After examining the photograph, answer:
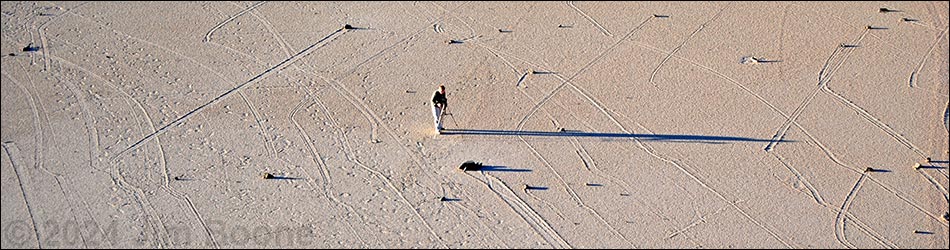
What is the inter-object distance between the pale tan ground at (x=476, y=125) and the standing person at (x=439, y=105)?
0.24m

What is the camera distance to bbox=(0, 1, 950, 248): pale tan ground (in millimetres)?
10391

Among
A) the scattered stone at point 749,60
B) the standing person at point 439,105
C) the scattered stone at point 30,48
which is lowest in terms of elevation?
the standing person at point 439,105

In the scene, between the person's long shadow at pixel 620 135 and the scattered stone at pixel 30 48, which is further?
the scattered stone at pixel 30 48

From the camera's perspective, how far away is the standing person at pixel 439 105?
36.0 feet

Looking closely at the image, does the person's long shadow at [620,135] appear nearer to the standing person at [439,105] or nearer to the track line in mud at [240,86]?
the standing person at [439,105]

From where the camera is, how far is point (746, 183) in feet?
35.8

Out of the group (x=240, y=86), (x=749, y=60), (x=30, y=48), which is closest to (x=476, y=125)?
(x=240, y=86)

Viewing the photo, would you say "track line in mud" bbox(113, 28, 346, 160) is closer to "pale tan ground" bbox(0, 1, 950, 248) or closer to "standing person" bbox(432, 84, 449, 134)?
"pale tan ground" bbox(0, 1, 950, 248)

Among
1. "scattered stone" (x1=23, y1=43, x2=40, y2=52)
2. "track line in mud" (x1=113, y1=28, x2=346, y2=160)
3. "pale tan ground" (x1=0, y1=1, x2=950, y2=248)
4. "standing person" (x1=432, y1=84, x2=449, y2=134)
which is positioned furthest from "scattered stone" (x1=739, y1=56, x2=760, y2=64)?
"scattered stone" (x1=23, y1=43, x2=40, y2=52)

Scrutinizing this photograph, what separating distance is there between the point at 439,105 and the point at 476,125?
0.77m

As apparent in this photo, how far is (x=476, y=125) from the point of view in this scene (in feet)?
38.8

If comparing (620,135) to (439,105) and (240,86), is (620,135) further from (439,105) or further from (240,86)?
(240,86)

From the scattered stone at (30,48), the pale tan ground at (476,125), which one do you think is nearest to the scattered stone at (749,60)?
the pale tan ground at (476,125)

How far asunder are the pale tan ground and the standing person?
24 cm
